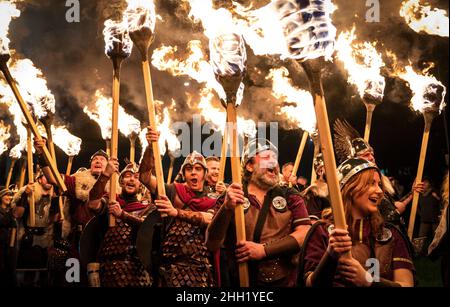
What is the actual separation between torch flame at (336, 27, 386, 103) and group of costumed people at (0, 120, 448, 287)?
0.64 metres

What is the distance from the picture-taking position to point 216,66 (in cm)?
372

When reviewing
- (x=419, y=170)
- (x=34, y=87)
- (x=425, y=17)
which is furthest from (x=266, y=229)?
(x=34, y=87)

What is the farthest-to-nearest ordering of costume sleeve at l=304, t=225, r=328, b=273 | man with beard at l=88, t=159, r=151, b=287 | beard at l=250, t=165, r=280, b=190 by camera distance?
man with beard at l=88, t=159, r=151, b=287 < beard at l=250, t=165, r=280, b=190 < costume sleeve at l=304, t=225, r=328, b=273

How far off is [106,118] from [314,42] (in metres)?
5.71

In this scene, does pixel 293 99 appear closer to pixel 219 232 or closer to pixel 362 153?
pixel 362 153

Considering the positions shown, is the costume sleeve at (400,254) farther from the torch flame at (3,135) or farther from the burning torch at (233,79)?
the torch flame at (3,135)

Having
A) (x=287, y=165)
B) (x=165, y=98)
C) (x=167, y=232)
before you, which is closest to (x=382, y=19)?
(x=287, y=165)

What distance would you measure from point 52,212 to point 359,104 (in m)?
7.15

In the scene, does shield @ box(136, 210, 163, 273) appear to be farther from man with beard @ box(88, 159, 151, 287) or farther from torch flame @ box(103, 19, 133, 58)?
torch flame @ box(103, 19, 133, 58)

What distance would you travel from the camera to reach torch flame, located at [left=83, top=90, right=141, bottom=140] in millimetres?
8102

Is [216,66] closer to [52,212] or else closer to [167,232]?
[167,232]

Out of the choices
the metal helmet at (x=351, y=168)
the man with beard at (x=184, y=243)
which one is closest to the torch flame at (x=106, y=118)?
the man with beard at (x=184, y=243)

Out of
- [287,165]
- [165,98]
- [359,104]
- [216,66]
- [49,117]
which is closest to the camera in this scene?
[216,66]

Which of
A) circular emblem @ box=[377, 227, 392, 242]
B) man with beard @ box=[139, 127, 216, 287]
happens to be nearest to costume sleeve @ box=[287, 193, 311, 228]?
man with beard @ box=[139, 127, 216, 287]
